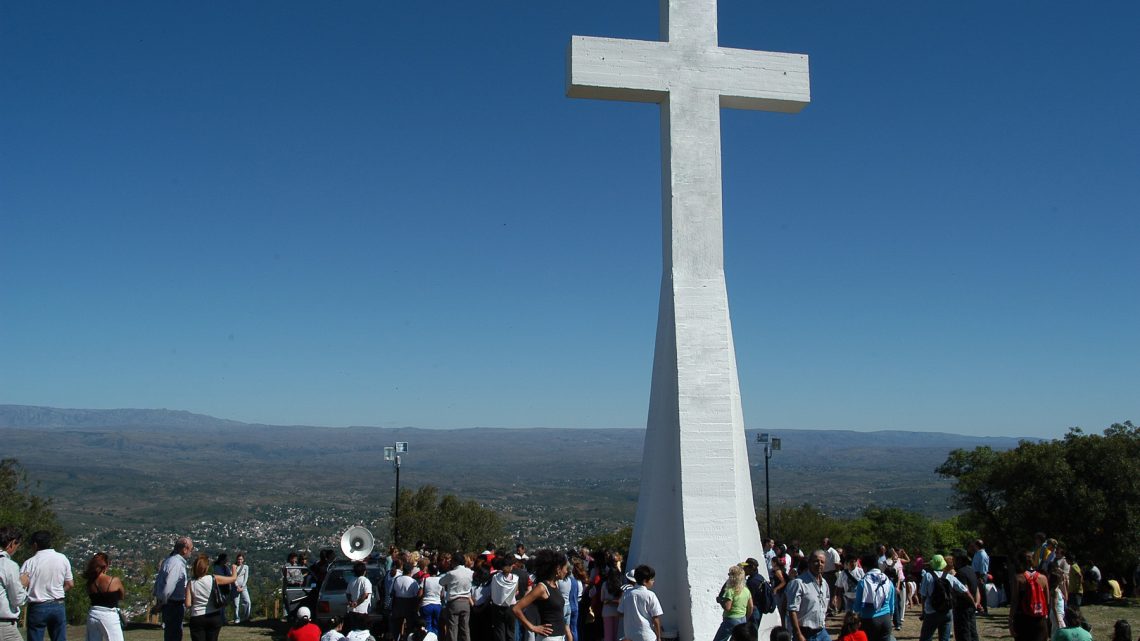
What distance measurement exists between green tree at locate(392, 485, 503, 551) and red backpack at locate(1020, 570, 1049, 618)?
34.9 metres

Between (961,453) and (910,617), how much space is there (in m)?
22.4

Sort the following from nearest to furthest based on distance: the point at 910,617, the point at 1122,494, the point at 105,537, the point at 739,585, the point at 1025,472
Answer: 1. the point at 739,585
2. the point at 910,617
3. the point at 1122,494
4. the point at 1025,472
5. the point at 105,537

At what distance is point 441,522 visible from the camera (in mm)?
47312

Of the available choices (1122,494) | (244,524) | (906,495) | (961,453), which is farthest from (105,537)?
(906,495)

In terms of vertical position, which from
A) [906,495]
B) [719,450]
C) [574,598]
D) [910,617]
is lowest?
[906,495]

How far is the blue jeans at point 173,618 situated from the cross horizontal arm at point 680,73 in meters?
7.79

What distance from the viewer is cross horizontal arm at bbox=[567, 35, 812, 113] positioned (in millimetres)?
11938

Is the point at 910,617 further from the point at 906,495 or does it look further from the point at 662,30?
the point at 906,495

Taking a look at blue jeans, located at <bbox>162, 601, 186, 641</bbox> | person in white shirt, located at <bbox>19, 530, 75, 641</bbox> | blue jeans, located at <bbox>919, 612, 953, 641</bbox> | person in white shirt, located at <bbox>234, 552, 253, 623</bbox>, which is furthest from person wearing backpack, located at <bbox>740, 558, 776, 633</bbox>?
person in white shirt, located at <bbox>234, 552, 253, 623</bbox>

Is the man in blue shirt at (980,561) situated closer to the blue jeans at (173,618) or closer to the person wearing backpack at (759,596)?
the person wearing backpack at (759,596)

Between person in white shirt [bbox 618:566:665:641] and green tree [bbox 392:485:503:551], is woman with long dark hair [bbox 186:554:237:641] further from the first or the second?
green tree [bbox 392:485:503:551]

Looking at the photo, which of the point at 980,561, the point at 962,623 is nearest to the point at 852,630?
the point at 962,623

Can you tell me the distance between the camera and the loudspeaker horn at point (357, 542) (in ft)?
53.9

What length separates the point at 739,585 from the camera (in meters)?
9.19
